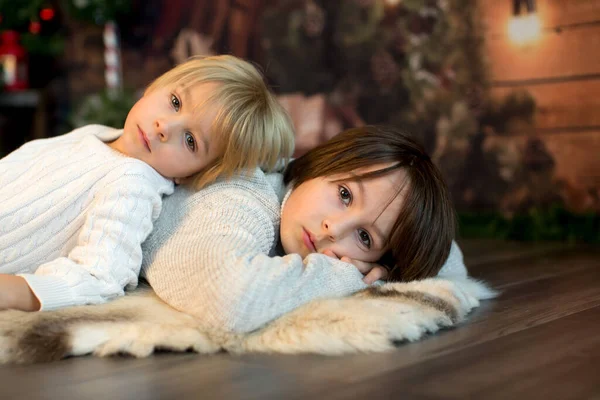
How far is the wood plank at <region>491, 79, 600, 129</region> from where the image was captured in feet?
9.05

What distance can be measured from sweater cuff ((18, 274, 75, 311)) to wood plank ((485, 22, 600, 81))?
6.91 feet

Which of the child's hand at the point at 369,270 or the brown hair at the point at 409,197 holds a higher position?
the brown hair at the point at 409,197

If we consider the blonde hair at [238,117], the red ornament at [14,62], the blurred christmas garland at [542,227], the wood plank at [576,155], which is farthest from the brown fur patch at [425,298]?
the red ornament at [14,62]

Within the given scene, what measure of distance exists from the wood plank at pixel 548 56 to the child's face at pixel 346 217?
5.08 ft

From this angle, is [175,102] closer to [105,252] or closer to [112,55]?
[105,252]

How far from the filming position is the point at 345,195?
151cm

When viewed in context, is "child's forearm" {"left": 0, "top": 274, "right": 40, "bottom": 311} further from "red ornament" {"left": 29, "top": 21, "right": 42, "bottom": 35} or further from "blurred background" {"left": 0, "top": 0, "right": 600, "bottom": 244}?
"red ornament" {"left": 29, "top": 21, "right": 42, "bottom": 35}

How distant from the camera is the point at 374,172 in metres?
1.51

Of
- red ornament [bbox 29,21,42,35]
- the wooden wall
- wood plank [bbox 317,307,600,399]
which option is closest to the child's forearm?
wood plank [bbox 317,307,600,399]

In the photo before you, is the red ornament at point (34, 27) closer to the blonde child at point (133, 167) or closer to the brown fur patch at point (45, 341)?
the blonde child at point (133, 167)

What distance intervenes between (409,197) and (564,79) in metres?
1.58

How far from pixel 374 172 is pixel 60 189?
0.63 m

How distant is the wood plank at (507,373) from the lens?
99 centimetres

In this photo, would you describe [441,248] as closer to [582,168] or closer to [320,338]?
[320,338]
